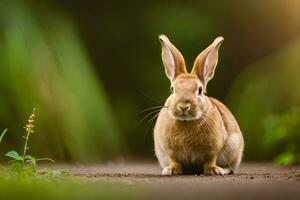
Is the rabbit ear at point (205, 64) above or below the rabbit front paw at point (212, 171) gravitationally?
above

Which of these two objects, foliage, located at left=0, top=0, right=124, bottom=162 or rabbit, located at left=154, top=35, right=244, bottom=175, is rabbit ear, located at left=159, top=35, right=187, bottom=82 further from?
foliage, located at left=0, top=0, right=124, bottom=162

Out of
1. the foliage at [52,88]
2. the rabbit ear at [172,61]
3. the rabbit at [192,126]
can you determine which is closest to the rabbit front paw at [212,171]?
the rabbit at [192,126]

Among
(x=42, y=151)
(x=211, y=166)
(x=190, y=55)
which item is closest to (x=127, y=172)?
(x=211, y=166)

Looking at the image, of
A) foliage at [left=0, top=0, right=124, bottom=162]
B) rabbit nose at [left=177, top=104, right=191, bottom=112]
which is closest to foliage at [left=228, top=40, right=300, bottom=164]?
foliage at [left=0, top=0, right=124, bottom=162]

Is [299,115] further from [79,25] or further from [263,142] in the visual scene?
[79,25]

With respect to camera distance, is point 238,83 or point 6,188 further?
point 238,83

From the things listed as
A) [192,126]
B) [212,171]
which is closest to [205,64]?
[192,126]

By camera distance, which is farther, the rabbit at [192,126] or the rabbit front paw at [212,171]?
the rabbit front paw at [212,171]

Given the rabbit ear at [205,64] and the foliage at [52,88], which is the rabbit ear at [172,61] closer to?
the rabbit ear at [205,64]
